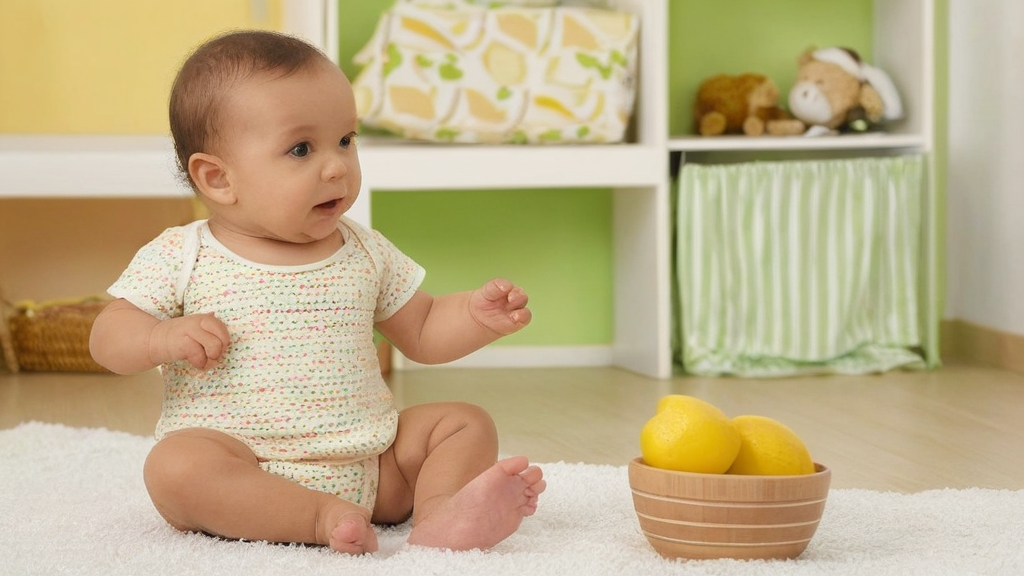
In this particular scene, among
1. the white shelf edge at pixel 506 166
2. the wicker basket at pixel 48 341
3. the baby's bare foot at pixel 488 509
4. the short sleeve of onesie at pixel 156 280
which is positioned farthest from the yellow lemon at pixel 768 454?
the wicker basket at pixel 48 341

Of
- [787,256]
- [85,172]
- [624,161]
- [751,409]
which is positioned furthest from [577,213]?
[85,172]

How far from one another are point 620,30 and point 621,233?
1.38 ft

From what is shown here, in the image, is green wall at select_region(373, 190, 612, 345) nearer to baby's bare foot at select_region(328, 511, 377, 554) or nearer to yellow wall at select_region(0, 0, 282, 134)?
yellow wall at select_region(0, 0, 282, 134)

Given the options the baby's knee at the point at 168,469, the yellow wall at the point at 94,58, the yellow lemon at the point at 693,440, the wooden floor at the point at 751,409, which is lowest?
the wooden floor at the point at 751,409

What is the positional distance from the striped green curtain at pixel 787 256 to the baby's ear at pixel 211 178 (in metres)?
1.31

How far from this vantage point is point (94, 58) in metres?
2.73

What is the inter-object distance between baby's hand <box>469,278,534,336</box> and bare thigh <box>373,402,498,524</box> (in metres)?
0.09

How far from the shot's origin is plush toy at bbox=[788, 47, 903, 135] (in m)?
2.36

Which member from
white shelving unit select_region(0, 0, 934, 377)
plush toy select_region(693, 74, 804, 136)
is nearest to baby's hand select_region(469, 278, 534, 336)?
white shelving unit select_region(0, 0, 934, 377)

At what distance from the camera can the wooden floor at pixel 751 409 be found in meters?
1.48

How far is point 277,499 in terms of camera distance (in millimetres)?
1009

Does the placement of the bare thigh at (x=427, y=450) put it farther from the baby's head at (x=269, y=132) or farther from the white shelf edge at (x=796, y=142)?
the white shelf edge at (x=796, y=142)

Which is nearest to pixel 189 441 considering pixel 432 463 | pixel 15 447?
pixel 432 463

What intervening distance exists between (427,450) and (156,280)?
283 mm
